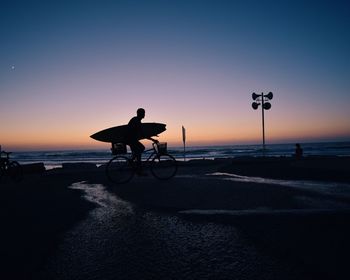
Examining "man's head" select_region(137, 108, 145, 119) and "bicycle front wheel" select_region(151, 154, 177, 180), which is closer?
"man's head" select_region(137, 108, 145, 119)

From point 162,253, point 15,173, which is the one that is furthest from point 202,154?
point 162,253

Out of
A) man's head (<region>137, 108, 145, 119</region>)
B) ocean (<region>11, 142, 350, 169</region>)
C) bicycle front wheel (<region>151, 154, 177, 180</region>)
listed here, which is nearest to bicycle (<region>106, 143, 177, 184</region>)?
bicycle front wheel (<region>151, 154, 177, 180</region>)

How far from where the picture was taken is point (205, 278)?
106 inches

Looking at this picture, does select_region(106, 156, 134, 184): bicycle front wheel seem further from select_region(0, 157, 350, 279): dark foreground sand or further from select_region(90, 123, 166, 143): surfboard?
select_region(0, 157, 350, 279): dark foreground sand

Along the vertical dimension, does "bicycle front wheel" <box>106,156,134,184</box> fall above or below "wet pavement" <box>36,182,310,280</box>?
above

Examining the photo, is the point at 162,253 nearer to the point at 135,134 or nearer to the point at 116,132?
the point at 135,134

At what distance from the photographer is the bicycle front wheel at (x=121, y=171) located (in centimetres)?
1023

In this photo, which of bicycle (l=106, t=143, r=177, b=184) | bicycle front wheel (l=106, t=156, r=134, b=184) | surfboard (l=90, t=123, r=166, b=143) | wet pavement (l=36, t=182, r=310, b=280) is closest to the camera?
wet pavement (l=36, t=182, r=310, b=280)

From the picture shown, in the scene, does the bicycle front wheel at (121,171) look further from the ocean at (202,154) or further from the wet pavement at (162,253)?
the ocean at (202,154)

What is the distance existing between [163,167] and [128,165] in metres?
1.15

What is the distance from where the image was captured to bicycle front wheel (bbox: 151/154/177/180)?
1042 centimetres

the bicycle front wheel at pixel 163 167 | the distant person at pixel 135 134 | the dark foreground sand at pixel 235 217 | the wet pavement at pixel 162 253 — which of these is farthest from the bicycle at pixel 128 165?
the wet pavement at pixel 162 253

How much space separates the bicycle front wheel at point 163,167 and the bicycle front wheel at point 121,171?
0.79 meters

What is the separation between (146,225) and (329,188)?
5.71 m
